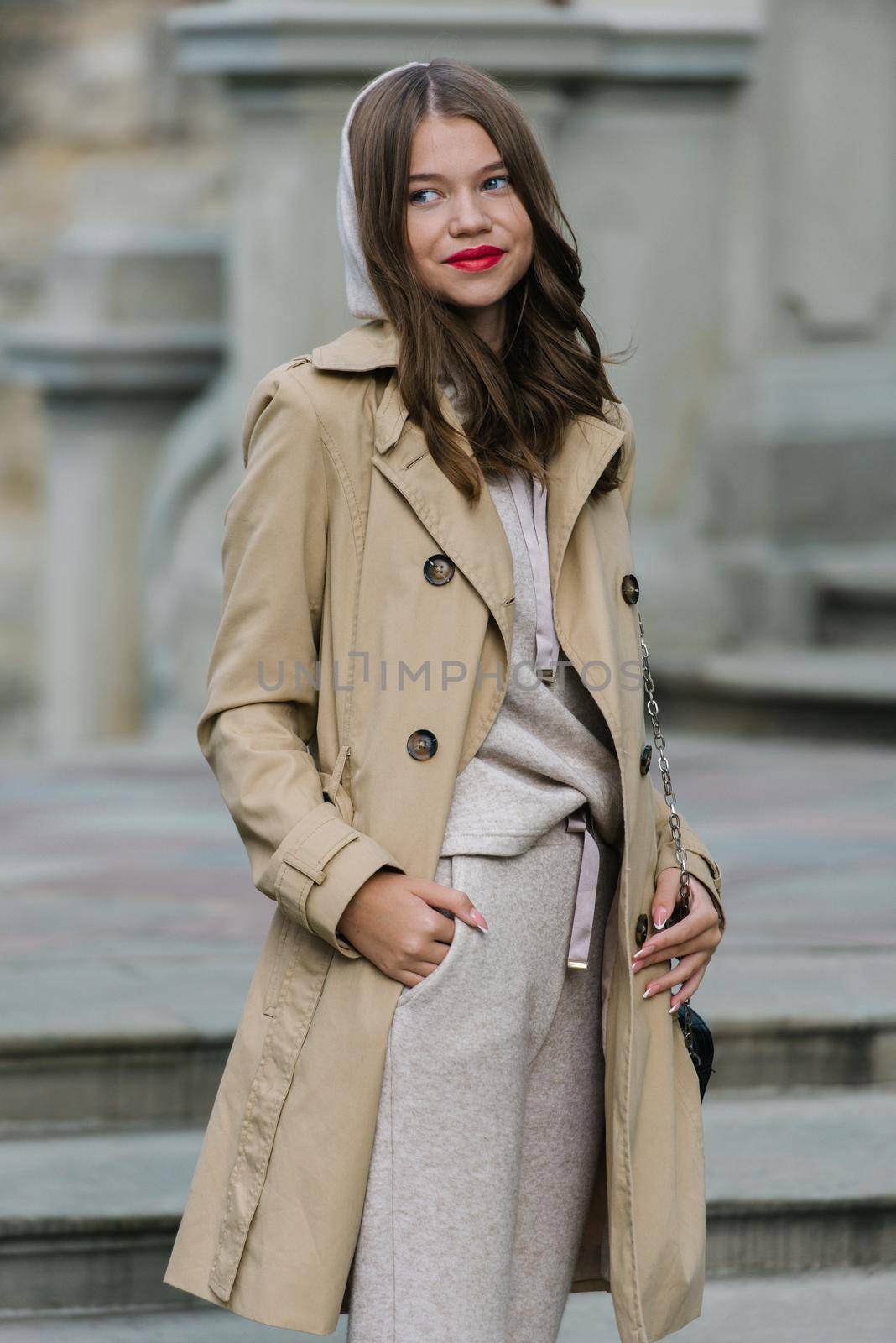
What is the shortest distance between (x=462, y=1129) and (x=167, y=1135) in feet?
5.18

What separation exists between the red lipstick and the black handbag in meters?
0.45

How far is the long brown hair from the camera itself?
7.65ft

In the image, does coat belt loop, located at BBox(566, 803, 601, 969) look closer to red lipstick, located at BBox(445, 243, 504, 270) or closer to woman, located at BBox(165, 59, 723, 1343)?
woman, located at BBox(165, 59, 723, 1343)

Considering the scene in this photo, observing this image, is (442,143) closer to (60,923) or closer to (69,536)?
(60,923)

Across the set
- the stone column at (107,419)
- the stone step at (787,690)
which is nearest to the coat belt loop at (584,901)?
A: the stone step at (787,690)

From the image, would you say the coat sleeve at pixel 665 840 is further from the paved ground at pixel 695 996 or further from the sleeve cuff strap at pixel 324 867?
the paved ground at pixel 695 996

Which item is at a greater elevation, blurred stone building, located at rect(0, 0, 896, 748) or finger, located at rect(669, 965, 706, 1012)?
blurred stone building, located at rect(0, 0, 896, 748)

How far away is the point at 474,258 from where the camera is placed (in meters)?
2.37

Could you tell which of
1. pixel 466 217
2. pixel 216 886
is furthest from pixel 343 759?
pixel 216 886

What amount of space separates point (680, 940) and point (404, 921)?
0.39 m

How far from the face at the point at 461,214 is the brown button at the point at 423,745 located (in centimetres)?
50

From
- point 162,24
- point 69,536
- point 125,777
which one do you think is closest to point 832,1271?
point 125,777

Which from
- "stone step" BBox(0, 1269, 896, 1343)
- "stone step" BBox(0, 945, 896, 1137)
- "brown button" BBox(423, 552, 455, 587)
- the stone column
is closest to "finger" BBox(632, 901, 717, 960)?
"brown button" BBox(423, 552, 455, 587)

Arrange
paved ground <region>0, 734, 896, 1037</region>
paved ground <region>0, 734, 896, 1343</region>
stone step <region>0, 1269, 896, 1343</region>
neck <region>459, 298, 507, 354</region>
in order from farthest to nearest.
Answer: paved ground <region>0, 734, 896, 1037</region>
paved ground <region>0, 734, 896, 1343</region>
stone step <region>0, 1269, 896, 1343</region>
neck <region>459, 298, 507, 354</region>
